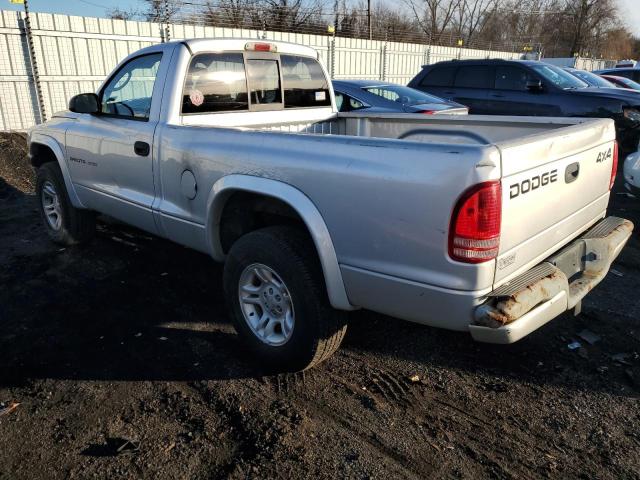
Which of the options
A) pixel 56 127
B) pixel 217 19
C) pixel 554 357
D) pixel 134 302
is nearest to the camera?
pixel 554 357

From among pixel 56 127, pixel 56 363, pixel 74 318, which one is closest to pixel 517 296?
pixel 56 363

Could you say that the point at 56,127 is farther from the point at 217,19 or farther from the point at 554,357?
the point at 217,19

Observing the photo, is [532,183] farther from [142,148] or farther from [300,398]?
[142,148]

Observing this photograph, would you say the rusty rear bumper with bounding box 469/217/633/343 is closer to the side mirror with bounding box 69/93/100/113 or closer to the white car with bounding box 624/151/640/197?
the white car with bounding box 624/151/640/197

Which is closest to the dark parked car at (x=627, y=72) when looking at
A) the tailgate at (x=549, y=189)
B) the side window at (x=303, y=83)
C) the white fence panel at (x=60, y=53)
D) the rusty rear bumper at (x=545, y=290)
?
the white fence panel at (x=60, y=53)

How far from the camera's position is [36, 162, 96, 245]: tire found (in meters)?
5.18

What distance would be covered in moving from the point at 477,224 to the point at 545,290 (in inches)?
22.7

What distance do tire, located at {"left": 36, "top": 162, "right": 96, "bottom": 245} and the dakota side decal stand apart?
171 inches

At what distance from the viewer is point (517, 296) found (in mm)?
2342

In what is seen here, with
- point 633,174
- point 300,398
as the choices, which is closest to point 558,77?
point 633,174

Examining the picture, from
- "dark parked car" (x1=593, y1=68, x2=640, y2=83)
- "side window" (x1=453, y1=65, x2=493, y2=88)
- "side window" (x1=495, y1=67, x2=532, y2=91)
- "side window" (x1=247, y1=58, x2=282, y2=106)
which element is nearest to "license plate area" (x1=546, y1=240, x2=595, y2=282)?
"side window" (x1=247, y1=58, x2=282, y2=106)

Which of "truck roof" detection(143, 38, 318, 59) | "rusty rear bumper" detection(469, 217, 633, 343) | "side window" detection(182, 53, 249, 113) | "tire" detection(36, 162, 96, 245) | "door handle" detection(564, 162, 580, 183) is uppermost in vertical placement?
"truck roof" detection(143, 38, 318, 59)

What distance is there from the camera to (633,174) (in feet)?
18.8

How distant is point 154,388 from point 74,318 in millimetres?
1277
